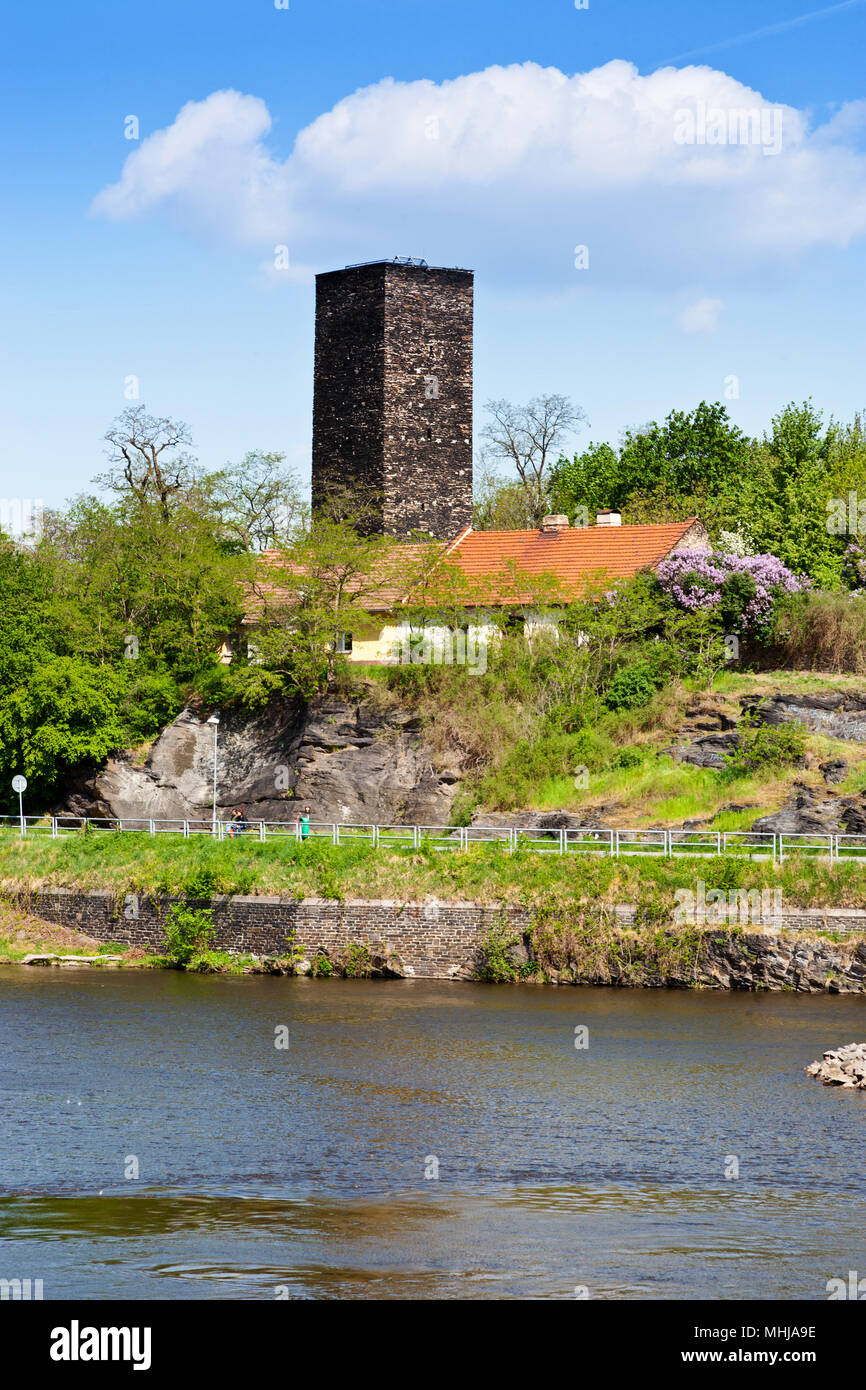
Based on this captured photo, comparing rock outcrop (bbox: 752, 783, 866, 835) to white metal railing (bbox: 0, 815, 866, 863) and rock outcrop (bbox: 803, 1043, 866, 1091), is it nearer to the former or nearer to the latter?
white metal railing (bbox: 0, 815, 866, 863)

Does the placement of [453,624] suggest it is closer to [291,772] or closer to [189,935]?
[291,772]

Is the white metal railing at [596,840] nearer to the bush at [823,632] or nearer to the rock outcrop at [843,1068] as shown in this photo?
the rock outcrop at [843,1068]

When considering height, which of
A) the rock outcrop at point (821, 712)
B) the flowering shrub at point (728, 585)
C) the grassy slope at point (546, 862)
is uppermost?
the flowering shrub at point (728, 585)

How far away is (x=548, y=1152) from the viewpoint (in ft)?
66.4

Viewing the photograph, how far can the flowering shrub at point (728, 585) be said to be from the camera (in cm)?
5009

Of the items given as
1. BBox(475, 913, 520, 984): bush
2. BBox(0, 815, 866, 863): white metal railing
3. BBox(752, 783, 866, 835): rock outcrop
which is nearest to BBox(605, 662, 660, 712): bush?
BBox(0, 815, 866, 863): white metal railing

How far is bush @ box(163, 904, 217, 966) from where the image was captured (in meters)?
38.3

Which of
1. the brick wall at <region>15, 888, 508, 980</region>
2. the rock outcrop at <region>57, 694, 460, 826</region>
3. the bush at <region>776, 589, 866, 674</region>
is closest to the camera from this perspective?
the brick wall at <region>15, 888, 508, 980</region>

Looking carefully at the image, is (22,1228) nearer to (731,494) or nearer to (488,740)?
(488,740)

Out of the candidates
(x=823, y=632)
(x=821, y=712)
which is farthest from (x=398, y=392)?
(x=821, y=712)

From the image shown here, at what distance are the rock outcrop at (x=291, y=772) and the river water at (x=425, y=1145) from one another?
13.9 metres

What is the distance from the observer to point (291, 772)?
48938 millimetres

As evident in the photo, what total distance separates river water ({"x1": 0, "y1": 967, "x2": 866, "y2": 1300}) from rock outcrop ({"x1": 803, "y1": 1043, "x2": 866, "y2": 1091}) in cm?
29

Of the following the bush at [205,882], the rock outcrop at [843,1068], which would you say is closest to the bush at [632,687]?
the bush at [205,882]
